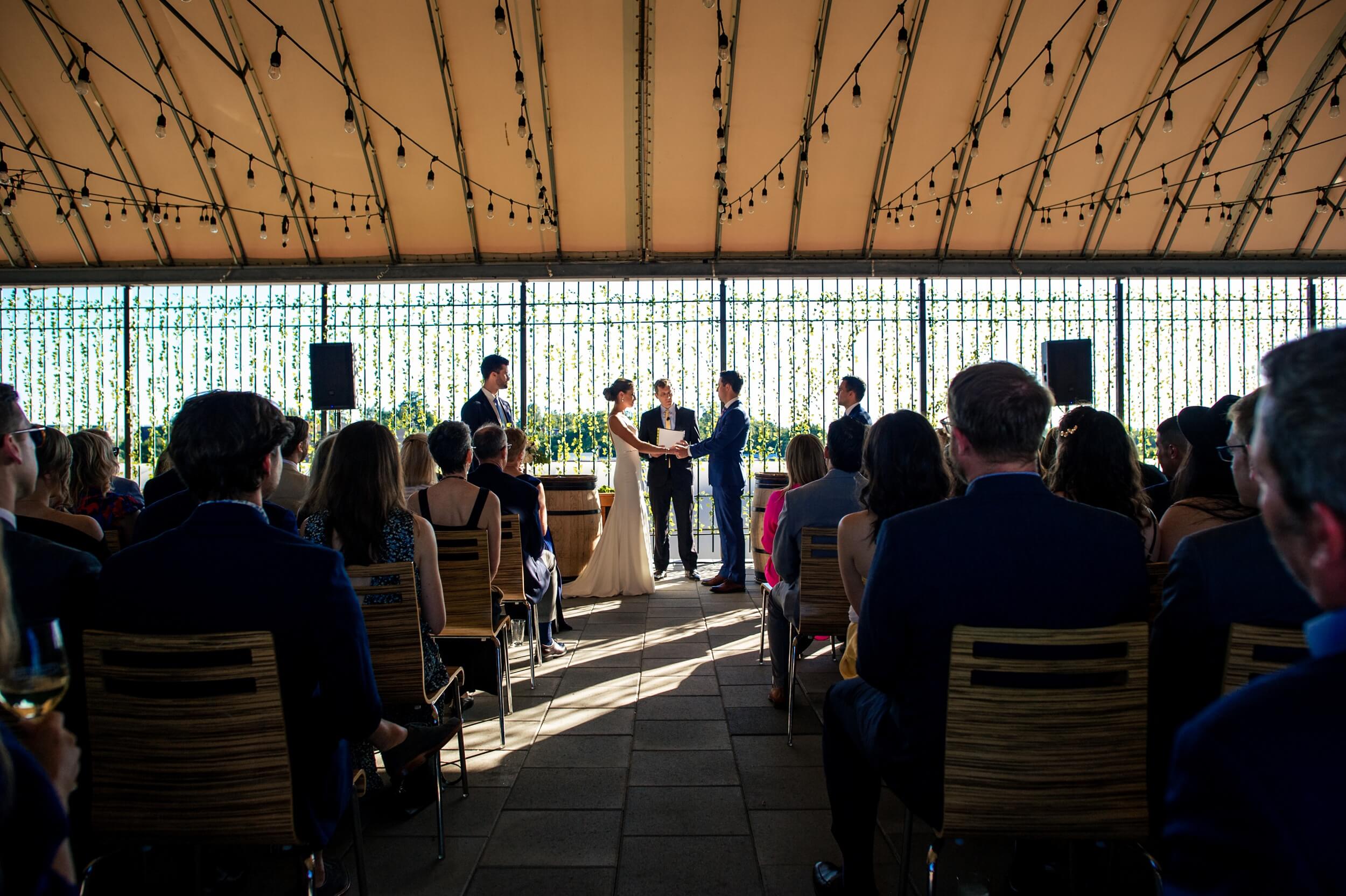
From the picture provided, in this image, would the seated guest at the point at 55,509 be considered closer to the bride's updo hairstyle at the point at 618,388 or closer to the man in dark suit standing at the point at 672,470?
the bride's updo hairstyle at the point at 618,388

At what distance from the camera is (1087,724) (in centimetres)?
166

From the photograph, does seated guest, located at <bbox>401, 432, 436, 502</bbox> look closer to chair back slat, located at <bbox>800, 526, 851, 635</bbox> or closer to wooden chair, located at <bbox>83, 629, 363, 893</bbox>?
chair back slat, located at <bbox>800, 526, 851, 635</bbox>

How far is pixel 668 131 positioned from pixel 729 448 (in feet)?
11.2

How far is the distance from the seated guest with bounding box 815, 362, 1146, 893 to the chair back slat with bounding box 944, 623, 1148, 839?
7 centimetres

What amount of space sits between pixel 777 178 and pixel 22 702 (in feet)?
28.1

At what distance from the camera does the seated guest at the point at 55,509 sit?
7.98ft

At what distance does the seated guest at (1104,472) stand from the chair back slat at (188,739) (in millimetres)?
2355

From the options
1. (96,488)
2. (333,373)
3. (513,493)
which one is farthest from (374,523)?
(333,373)

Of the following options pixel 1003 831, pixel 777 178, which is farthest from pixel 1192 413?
pixel 777 178

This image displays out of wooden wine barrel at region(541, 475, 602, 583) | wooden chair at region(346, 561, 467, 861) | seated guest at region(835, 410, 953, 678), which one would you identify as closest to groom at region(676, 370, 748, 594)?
wooden wine barrel at region(541, 475, 602, 583)

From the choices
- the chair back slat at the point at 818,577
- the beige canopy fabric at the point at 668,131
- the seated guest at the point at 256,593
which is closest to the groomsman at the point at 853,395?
the beige canopy fabric at the point at 668,131

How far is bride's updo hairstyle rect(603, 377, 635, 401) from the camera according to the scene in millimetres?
7324

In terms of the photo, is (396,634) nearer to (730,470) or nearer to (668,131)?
(730,470)

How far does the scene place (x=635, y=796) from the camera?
293 cm
